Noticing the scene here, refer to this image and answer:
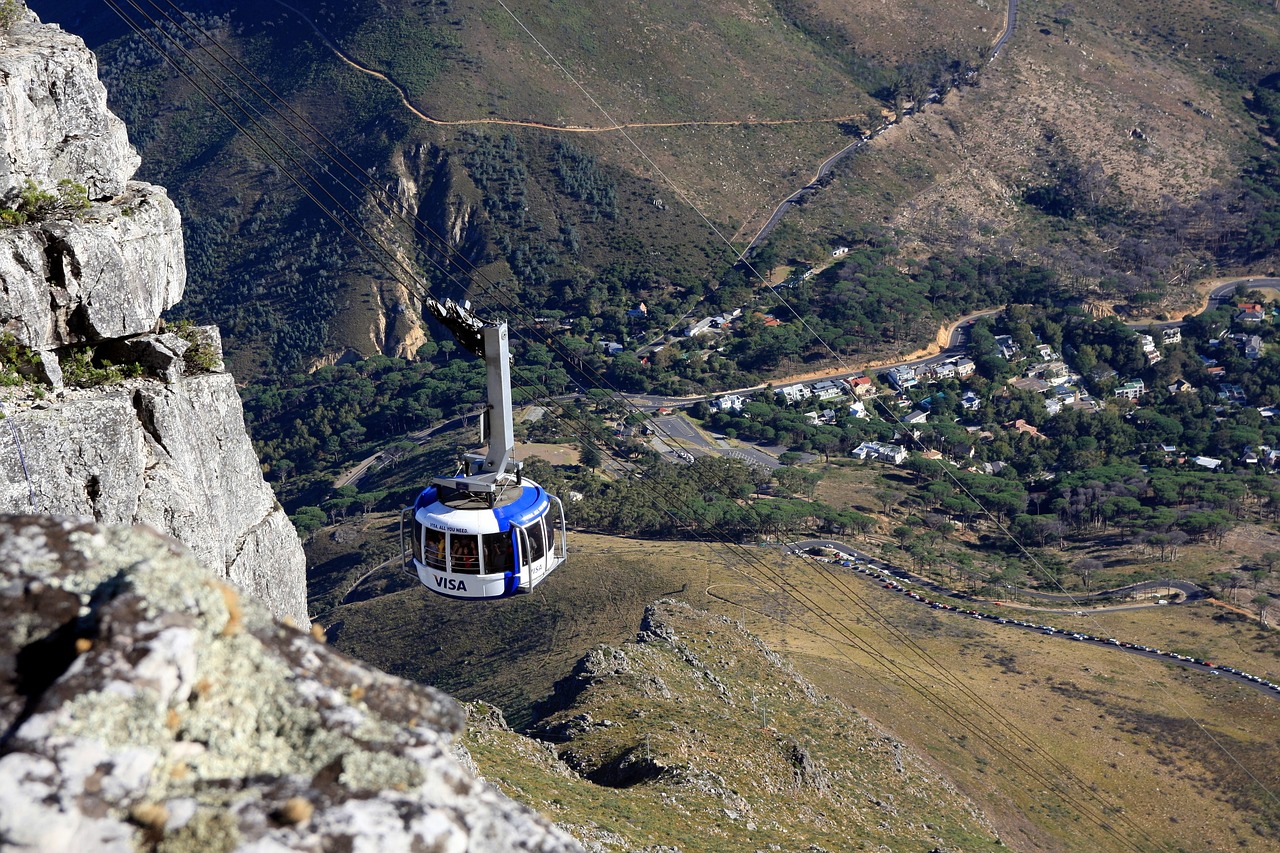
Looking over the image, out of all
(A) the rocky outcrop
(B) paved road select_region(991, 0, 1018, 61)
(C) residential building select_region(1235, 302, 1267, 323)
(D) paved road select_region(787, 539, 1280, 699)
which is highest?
(A) the rocky outcrop

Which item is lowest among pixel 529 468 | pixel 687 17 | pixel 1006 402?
pixel 1006 402

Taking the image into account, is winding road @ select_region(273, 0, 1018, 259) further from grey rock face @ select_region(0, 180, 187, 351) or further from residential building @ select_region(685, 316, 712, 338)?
grey rock face @ select_region(0, 180, 187, 351)

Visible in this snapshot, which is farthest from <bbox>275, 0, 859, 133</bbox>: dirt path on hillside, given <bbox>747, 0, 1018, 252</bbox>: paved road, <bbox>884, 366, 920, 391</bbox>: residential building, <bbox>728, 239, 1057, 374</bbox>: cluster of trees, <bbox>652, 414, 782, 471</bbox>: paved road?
<bbox>652, 414, 782, 471</bbox>: paved road

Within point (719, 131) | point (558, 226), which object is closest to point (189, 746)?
point (558, 226)

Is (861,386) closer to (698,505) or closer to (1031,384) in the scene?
(1031,384)

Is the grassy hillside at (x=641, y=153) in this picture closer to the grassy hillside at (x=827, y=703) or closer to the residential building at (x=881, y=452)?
the residential building at (x=881, y=452)

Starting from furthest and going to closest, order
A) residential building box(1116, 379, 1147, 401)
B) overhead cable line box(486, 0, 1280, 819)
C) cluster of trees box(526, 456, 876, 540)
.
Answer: residential building box(1116, 379, 1147, 401), cluster of trees box(526, 456, 876, 540), overhead cable line box(486, 0, 1280, 819)

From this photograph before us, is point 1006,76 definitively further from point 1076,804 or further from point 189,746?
point 189,746

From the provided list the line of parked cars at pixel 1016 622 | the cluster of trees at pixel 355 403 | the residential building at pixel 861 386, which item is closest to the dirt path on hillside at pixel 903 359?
the residential building at pixel 861 386
